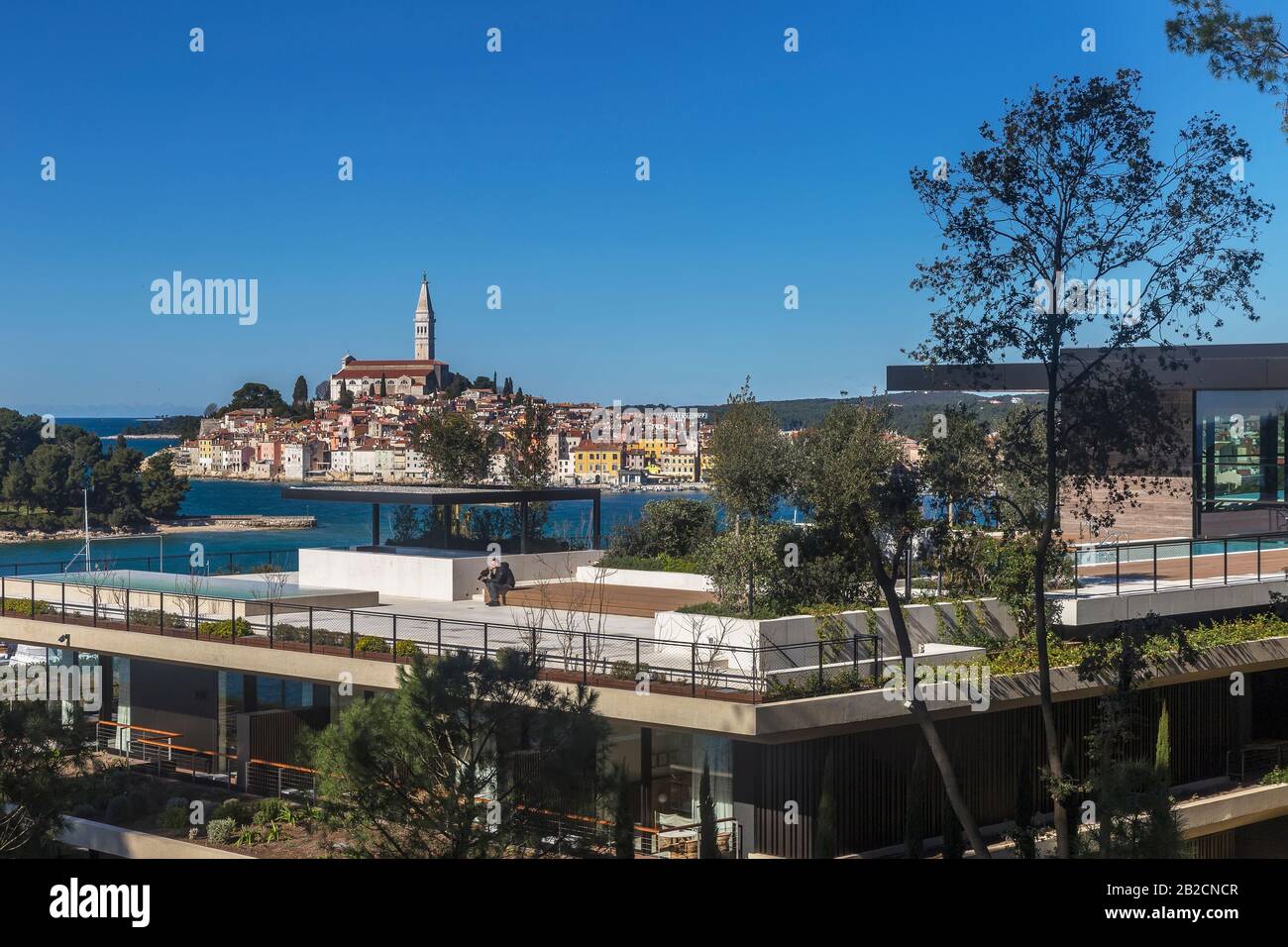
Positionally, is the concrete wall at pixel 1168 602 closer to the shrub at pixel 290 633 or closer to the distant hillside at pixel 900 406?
the distant hillside at pixel 900 406

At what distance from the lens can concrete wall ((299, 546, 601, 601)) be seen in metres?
26.4

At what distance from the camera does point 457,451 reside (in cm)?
3619

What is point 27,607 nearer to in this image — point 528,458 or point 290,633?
point 290,633

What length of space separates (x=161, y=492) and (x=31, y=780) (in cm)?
12340

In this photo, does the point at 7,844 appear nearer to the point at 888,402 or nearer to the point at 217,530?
the point at 888,402

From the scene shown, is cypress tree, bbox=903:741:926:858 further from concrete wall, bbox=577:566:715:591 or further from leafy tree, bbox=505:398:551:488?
leafy tree, bbox=505:398:551:488

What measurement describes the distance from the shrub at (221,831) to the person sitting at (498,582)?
6.92 metres

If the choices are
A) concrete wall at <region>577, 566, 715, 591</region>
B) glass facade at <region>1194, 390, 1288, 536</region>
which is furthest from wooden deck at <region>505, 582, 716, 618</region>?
glass facade at <region>1194, 390, 1288, 536</region>

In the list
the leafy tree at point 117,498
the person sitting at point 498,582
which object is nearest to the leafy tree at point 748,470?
the person sitting at point 498,582

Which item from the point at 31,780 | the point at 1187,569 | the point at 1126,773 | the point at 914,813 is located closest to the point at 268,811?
the point at 31,780

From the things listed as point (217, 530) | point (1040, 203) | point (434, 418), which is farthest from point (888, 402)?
point (217, 530)

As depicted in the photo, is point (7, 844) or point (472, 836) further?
point (7, 844)
